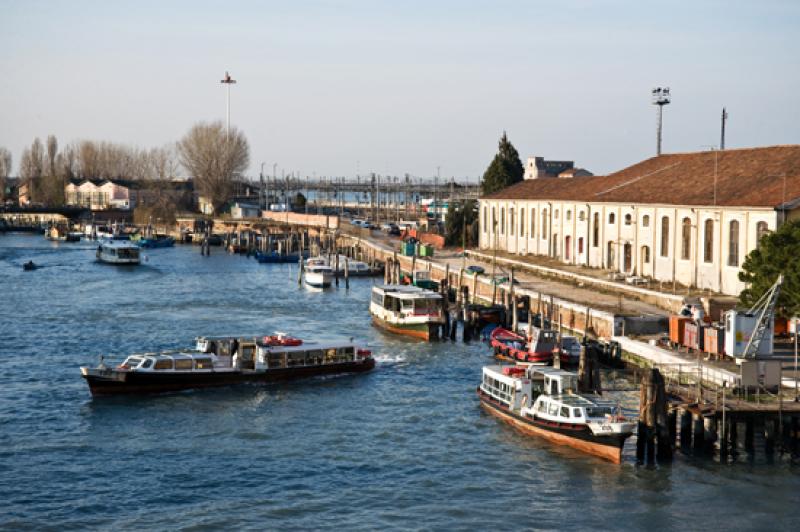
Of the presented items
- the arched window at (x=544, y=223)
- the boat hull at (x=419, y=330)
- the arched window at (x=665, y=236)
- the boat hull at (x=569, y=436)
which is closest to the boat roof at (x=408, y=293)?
the boat hull at (x=419, y=330)

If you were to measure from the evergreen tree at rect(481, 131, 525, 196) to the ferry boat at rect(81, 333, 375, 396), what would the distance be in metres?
53.3

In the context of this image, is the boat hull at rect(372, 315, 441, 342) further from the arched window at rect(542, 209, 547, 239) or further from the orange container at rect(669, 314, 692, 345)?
the arched window at rect(542, 209, 547, 239)

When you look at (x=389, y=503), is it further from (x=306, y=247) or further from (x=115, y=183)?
(x=115, y=183)

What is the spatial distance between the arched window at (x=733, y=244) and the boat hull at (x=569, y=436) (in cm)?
1814

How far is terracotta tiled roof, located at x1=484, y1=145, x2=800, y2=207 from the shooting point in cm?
4891

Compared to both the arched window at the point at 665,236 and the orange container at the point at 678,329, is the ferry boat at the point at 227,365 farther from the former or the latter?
the arched window at the point at 665,236

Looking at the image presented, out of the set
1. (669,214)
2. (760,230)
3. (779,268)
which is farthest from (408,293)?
(779,268)

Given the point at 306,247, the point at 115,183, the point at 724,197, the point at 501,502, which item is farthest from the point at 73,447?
the point at 115,183

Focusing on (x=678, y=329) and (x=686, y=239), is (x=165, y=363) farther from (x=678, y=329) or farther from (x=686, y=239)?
(x=686, y=239)

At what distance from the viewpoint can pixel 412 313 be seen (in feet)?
173

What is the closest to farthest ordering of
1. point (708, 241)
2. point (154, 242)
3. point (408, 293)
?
point (708, 241)
point (408, 293)
point (154, 242)

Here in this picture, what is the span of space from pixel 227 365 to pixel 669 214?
25.4m

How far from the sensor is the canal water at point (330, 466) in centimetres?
2641

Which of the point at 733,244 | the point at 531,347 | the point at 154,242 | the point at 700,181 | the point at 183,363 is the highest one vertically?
the point at 700,181
